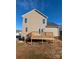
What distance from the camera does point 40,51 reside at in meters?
1.58

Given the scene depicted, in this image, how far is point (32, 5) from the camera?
1571mm

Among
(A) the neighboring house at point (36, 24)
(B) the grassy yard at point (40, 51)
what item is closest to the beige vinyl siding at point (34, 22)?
(A) the neighboring house at point (36, 24)

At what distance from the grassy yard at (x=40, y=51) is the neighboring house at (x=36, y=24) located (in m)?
0.11

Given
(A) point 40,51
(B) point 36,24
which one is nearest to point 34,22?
(B) point 36,24

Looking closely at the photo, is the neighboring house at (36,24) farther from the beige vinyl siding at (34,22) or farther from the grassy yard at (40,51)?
the grassy yard at (40,51)

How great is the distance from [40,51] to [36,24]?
11.5 inches

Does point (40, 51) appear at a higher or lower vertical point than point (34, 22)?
lower

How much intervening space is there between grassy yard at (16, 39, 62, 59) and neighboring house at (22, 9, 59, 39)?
4.2 inches

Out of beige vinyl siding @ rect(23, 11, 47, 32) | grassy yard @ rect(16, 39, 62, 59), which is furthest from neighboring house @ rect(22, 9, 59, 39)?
grassy yard @ rect(16, 39, 62, 59)

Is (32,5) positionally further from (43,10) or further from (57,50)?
(57,50)

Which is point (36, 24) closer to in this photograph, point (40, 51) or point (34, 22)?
point (34, 22)
